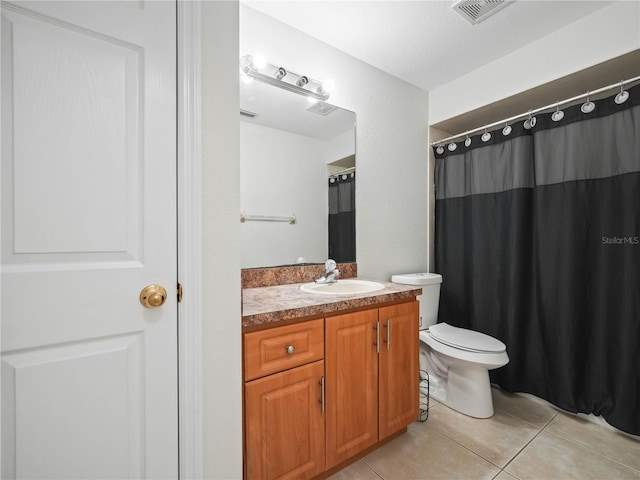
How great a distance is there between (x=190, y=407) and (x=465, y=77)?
2.72 meters

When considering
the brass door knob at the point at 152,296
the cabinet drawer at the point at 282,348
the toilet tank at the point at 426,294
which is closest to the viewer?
the brass door knob at the point at 152,296

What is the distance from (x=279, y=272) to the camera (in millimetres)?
1759

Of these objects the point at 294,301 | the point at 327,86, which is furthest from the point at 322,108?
the point at 294,301

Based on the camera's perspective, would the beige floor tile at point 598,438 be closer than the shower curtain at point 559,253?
Yes

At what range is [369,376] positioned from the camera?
141cm

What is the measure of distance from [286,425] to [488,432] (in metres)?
1.30

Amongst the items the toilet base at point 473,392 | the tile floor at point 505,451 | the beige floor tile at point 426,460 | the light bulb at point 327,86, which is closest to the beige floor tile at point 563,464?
the tile floor at point 505,451

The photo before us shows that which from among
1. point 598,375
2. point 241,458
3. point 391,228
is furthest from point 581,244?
point 241,458

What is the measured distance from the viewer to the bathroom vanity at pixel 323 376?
1.10 metres

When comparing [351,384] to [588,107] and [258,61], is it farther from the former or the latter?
[588,107]

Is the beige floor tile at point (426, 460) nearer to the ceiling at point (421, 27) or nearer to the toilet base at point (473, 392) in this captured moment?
the toilet base at point (473, 392)

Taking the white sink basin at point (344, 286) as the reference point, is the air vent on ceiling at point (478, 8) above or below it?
above

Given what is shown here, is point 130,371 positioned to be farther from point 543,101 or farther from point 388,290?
point 543,101

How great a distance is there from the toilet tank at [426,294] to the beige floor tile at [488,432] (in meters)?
0.59
